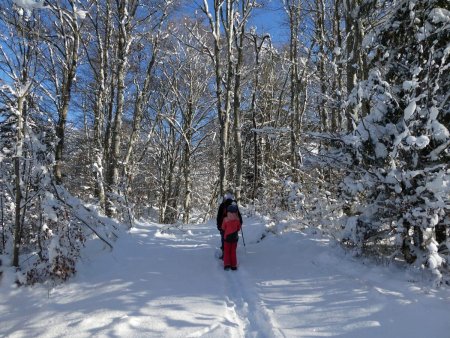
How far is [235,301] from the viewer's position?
18.6 ft

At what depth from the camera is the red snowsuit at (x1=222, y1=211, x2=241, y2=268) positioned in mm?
7633

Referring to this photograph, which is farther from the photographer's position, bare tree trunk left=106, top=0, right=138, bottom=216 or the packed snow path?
bare tree trunk left=106, top=0, right=138, bottom=216

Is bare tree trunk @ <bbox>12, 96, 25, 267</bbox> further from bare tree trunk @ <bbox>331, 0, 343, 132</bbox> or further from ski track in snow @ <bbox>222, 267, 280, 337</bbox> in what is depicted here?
bare tree trunk @ <bbox>331, 0, 343, 132</bbox>

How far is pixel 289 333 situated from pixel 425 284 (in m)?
2.19

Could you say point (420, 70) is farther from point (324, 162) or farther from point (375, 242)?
point (375, 242)

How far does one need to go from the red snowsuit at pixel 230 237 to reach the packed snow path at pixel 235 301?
30cm

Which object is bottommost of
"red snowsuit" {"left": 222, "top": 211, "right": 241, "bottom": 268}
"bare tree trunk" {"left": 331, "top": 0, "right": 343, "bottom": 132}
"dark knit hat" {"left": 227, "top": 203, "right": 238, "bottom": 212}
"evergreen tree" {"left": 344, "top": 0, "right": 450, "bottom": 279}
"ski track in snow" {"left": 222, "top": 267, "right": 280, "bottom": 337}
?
"ski track in snow" {"left": 222, "top": 267, "right": 280, "bottom": 337}

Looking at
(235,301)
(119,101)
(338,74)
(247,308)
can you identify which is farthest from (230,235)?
(119,101)

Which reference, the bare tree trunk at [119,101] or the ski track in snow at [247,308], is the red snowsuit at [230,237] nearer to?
the ski track in snow at [247,308]

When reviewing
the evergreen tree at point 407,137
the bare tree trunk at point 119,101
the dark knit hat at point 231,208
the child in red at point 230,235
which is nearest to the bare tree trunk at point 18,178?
the child in red at point 230,235

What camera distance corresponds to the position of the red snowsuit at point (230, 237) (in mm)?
7633

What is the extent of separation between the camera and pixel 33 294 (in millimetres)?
5770

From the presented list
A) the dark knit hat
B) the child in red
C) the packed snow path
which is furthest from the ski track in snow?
the dark knit hat

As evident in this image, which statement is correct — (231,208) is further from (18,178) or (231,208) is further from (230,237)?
(18,178)
